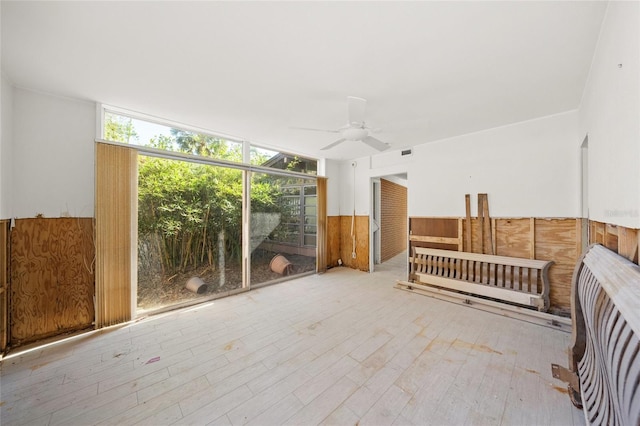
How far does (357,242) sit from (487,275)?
2782 mm

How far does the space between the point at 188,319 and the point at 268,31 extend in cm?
345

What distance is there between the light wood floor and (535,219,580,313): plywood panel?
766 mm

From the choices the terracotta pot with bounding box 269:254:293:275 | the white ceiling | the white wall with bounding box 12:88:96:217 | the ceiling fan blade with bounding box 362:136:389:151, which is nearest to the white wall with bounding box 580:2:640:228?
the white ceiling

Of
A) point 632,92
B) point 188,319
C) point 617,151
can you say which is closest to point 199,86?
point 188,319

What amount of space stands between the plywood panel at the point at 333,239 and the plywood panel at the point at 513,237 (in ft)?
11.3

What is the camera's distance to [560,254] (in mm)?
3152

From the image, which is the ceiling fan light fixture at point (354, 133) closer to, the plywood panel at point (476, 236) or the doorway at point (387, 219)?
the plywood panel at point (476, 236)

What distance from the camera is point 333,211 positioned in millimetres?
5992

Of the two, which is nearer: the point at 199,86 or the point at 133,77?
the point at 133,77

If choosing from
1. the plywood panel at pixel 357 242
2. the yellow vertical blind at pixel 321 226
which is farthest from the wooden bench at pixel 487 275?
the yellow vertical blind at pixel 321 226

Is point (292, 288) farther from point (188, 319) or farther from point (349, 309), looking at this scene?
point (188, 319)

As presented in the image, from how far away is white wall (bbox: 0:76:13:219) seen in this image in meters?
2.18

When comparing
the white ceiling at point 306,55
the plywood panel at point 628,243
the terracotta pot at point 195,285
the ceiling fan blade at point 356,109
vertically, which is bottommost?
the terracotta pot at point 195,285

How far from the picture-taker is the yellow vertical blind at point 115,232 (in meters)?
2.74
